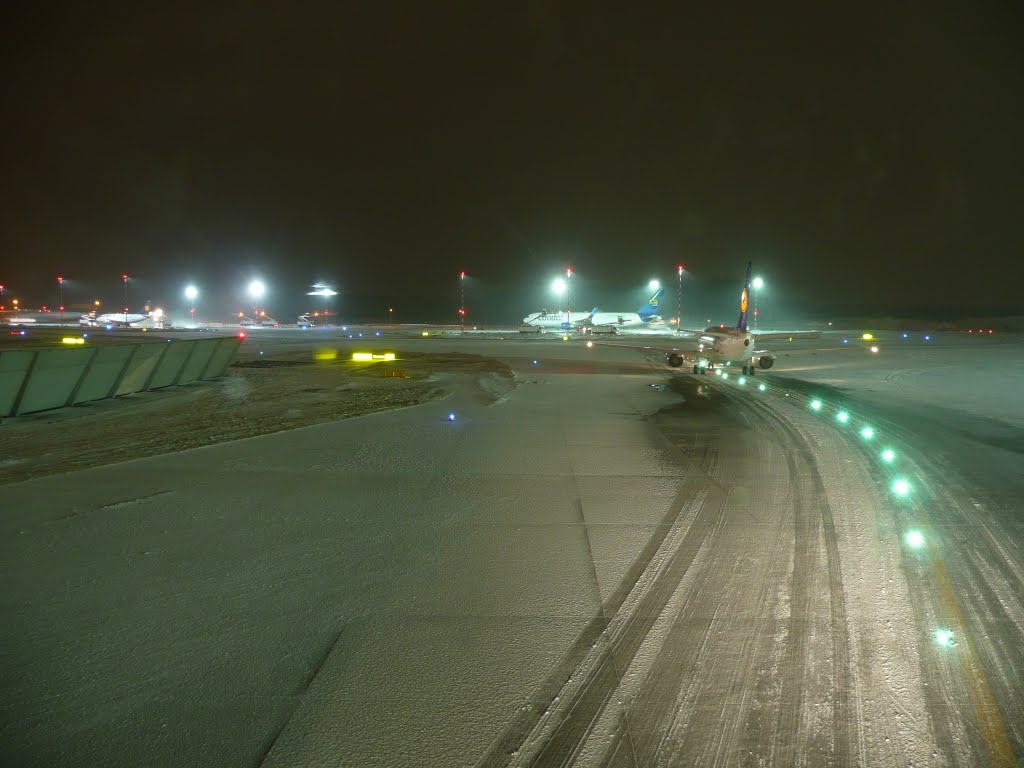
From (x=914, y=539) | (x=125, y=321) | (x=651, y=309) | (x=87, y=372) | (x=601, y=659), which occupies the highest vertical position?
(x=651, y=309)

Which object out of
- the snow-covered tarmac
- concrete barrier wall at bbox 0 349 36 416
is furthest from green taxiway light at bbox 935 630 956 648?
concrete barrier wall at bbox 0 349 36 416

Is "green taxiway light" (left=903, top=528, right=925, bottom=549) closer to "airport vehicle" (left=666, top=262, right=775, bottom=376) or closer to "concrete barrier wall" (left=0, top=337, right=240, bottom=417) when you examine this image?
"concrete barrier wall" (left=0, top=337, right=240, bottom=417)

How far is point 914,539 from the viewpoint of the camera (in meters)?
8.98

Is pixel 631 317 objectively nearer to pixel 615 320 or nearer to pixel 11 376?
pixel 615 320

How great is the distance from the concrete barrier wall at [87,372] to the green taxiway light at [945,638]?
20391 millimetres

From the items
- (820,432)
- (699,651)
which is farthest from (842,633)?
(820,432)

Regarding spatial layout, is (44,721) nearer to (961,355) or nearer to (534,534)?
(534,534)

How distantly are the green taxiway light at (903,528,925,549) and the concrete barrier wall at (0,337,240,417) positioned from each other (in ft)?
65.2

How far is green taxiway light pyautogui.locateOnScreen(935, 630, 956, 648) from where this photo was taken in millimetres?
6125

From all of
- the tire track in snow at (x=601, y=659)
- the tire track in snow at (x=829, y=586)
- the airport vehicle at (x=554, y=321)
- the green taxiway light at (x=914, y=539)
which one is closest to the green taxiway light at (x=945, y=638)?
the tire track in snow at (x=829, y=586)

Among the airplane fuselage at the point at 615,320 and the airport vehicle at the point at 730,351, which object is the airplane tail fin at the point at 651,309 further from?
the airport vehicle at the point at 730,351

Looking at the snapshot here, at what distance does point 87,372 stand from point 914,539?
2114 centimetres

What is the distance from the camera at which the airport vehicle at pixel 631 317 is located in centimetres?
9546

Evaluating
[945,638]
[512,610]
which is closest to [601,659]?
[512,610]
